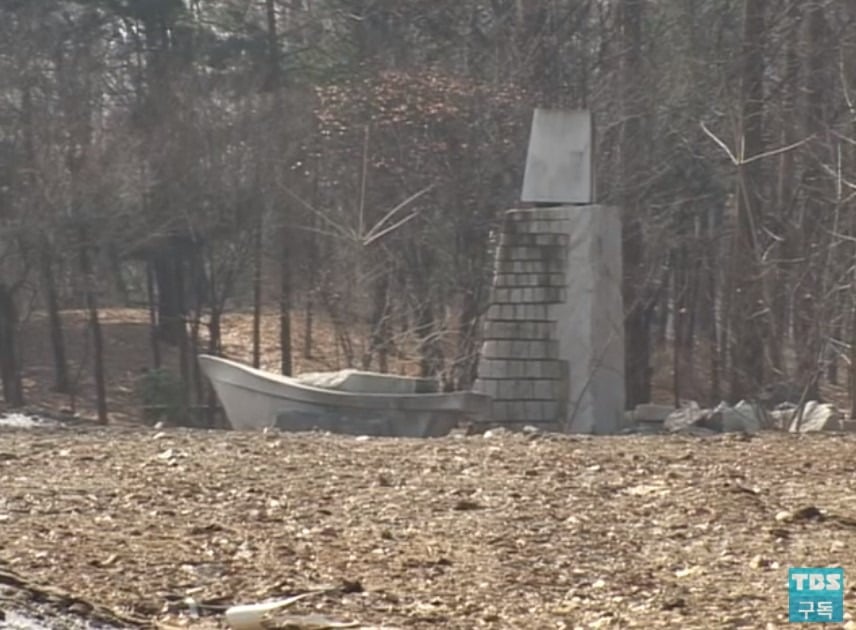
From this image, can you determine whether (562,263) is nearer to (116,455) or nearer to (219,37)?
(116,455)

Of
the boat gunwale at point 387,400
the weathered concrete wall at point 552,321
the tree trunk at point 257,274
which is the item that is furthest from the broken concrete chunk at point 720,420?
the tree trunk at point 257,274

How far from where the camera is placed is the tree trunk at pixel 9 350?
27.0 m

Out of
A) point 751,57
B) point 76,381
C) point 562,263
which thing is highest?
point 751,57

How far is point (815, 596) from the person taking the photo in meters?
5.16

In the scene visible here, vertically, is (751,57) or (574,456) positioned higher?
(751,57)

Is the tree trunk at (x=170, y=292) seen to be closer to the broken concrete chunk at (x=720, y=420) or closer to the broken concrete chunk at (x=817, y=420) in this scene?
the broken concrete chunk at (x=720, y=420)

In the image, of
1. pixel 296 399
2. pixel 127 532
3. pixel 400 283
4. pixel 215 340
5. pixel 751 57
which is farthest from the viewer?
pixel 215 340

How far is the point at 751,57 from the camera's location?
932 inches

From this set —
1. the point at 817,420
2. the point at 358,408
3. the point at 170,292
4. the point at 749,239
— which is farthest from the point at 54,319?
the point at 817,420

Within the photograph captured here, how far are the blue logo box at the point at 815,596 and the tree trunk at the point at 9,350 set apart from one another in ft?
74.1

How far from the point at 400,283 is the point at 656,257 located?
4363 mm

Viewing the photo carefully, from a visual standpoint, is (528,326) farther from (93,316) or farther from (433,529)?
(93,316)

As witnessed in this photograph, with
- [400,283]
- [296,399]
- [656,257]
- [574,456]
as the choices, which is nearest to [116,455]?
[574,456]

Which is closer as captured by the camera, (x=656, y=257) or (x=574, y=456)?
(x=574, y=456)
